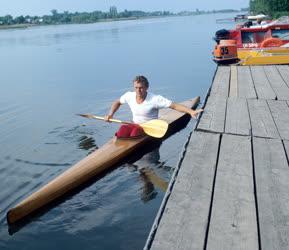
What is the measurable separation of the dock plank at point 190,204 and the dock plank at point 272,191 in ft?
1.79

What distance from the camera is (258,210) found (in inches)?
156

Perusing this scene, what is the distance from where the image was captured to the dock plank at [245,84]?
356 inches

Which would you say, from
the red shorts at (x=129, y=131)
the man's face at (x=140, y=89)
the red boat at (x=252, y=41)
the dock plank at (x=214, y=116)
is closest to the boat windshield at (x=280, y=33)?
the red boat at (x=252, y=41)

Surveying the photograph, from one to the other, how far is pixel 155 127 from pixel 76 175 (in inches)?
84.0

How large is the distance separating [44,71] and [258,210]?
898 inches

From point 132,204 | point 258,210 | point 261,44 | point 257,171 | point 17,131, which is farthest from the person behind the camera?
point 261,44

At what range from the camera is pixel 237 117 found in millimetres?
7148

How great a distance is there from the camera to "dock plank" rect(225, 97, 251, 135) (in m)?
6.42

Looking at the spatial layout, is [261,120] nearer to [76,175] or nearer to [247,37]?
[76,175]

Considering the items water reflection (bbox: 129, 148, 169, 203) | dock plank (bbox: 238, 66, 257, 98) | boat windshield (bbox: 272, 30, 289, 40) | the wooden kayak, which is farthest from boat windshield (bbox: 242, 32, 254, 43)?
the wooden kayak

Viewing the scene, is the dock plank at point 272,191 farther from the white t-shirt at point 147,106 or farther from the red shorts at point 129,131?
the red shorts at point 129,131

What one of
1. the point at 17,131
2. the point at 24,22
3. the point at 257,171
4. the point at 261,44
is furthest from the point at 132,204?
the point at 24,22

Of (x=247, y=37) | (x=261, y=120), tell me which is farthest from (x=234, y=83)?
(x=247, y=37)

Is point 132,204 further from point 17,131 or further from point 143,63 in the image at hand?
point 143,63
